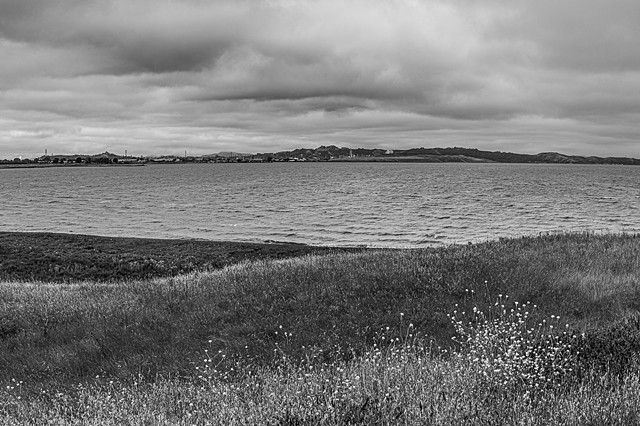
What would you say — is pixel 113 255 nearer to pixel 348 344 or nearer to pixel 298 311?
pixel 298 311

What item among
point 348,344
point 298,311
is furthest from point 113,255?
point 348,344

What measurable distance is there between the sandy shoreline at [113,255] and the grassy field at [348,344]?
9.77 meters

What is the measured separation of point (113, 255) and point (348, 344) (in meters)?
25.6

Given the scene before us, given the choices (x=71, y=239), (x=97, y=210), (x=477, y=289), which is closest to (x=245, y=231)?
(x=71, y=239)

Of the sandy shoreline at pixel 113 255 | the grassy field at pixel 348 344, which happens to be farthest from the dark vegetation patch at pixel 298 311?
the sandy shoreline at pixel 113 255

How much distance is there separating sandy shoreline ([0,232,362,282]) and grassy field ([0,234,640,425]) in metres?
9.77

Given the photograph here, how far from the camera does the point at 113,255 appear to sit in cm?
3150

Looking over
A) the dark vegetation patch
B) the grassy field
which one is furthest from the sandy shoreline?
the dark vegetation patch

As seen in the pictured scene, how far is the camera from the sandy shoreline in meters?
28.0

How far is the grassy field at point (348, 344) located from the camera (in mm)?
5211

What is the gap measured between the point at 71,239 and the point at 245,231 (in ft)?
45.0

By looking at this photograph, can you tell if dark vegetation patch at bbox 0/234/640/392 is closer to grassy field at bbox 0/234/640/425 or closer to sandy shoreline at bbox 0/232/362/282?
grassy field at bbox 0/234/640/425

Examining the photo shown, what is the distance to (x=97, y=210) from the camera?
213 ft

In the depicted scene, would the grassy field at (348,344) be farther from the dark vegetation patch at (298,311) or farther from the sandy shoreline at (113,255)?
the sandy shoreline at (113,255)
